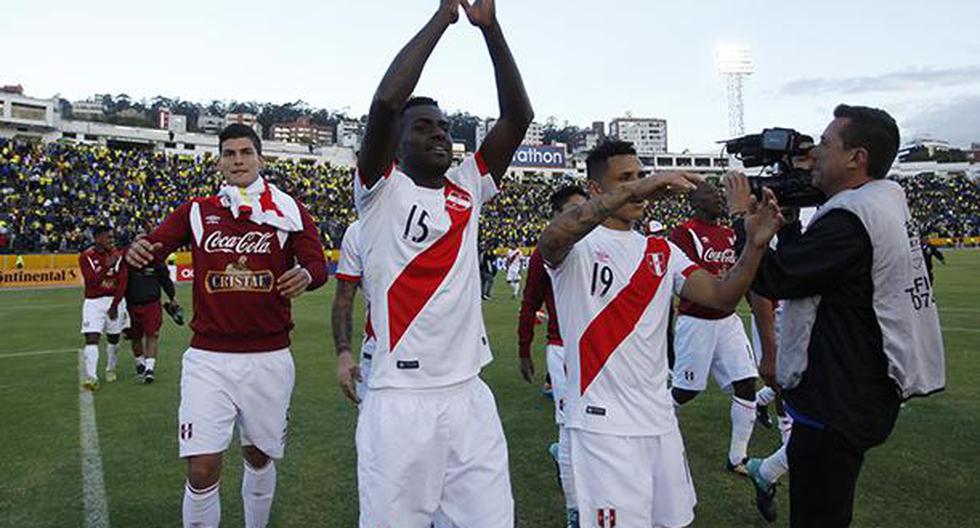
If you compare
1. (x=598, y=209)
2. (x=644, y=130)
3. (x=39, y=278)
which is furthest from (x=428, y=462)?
(x=644, y=130)

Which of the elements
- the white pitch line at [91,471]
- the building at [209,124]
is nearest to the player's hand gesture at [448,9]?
the white pitch line at [91,471]

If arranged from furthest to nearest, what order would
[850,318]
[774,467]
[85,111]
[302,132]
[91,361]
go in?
[302,132], [85,111], [91,361], [774,467], [850,318]

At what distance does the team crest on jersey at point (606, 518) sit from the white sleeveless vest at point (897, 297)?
110 centimetres

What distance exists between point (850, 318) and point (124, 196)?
42.1 meters

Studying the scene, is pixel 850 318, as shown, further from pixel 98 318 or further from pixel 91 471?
pixel 98 318

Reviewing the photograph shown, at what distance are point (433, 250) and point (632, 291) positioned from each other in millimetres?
1083

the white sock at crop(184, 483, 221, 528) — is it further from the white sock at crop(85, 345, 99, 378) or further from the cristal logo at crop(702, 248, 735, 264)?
the white sock at crop(85, 345, 99, 378)

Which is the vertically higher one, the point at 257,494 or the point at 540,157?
the point at 540,157

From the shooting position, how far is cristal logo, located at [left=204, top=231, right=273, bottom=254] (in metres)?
4.48

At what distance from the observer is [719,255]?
6.91 metres

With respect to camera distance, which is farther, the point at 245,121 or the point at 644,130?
the point at 644,130

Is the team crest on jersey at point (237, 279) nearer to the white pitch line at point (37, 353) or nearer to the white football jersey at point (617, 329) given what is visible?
the white football jersey at point (617, 329)

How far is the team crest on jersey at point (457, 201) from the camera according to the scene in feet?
10.8

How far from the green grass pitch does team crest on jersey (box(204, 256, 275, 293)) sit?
72.8 inches
